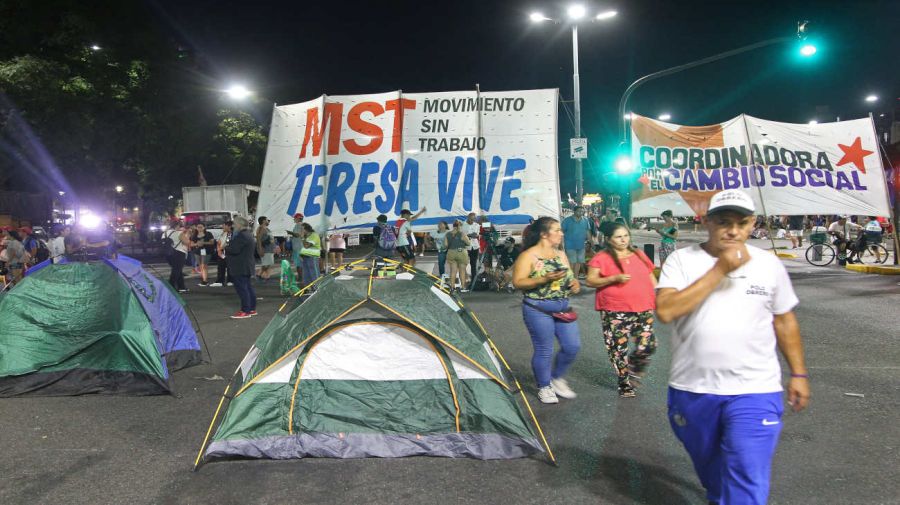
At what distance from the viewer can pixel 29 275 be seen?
664 cm

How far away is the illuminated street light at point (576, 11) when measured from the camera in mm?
16125

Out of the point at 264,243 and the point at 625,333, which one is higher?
the point at 264,243

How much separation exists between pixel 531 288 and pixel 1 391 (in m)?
5.23

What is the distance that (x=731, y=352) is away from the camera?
270 cm

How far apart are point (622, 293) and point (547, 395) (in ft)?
3.71

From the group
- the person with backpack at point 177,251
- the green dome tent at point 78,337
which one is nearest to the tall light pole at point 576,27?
the person with backpack at point 177,251

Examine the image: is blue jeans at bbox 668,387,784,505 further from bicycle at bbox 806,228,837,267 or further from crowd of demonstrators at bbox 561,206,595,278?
bicycle at bbox 806,228,837,267

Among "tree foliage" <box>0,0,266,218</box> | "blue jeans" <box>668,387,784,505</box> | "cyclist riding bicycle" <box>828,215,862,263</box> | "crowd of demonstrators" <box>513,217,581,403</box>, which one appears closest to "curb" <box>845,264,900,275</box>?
"cyclist riding bicycle" <box>828,215,862,263</box>

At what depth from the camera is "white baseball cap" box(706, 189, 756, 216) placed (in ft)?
8.81

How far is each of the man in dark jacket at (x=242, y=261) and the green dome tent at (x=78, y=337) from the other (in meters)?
3.59

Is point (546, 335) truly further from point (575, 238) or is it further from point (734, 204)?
point (575, 238)

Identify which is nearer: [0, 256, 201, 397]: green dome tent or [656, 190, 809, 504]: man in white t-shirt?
[656, 190, 809, 504]: man in white t-shirt

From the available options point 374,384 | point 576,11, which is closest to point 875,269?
point 576,11

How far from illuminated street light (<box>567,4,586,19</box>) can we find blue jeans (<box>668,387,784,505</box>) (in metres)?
15.1
